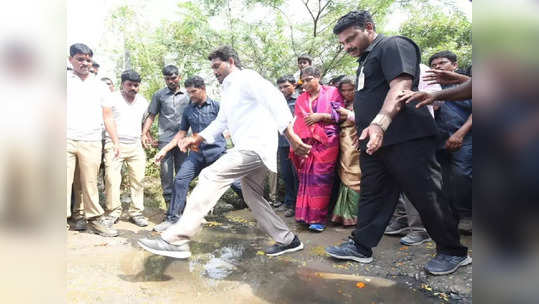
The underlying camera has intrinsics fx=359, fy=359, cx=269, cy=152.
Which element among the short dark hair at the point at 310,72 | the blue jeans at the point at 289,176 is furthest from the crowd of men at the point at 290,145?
the short dark hair at the point at 310,72

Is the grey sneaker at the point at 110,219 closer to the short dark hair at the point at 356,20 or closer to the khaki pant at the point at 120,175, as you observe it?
the khaki pant at the point at 120,175

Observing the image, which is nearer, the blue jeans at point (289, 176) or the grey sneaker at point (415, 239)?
the grey sneaker at point (415, 239)

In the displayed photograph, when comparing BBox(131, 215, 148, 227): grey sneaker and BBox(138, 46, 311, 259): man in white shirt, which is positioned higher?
BBox(138, 46, 311, 259): man in white shirt

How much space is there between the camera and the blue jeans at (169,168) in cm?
429

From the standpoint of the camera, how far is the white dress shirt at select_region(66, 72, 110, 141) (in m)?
3.43

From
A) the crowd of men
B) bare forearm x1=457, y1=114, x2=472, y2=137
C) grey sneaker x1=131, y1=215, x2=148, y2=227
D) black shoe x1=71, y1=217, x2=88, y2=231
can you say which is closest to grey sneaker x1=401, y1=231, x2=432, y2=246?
the crowd of men

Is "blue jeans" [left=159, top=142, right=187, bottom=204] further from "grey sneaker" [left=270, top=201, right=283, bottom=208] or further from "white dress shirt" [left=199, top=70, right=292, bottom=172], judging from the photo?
"white dress shirt" [left=199, top=70, right=292, bottom=172]

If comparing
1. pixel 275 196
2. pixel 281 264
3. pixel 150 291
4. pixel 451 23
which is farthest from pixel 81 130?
pixel 451 23

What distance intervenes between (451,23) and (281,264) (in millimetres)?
7749

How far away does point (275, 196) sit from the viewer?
17.1 feet

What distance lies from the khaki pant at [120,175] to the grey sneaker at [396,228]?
276 centimetres

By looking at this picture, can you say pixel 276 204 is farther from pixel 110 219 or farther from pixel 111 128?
pixel 111 128
